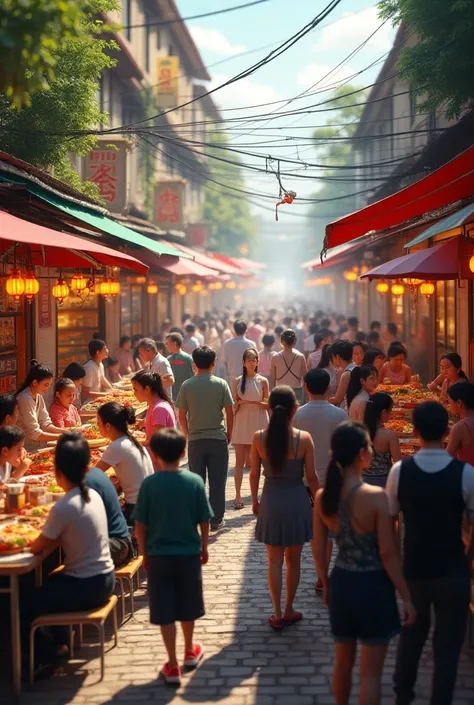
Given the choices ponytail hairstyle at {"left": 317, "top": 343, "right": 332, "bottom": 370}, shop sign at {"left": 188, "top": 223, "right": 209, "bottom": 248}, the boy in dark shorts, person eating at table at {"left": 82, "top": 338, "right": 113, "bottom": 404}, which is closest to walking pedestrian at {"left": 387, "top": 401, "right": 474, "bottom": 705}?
the boy in dark shorts

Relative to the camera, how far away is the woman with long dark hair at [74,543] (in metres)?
5.57

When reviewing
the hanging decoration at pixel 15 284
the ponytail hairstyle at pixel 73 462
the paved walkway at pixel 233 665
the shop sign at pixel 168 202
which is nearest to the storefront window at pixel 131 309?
the shop sign at pixel 168 202

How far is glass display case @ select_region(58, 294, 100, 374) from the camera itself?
52.5 ft

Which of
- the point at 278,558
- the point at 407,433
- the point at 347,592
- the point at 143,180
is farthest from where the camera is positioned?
the point at 143,180

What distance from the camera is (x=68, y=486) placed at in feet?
18.6

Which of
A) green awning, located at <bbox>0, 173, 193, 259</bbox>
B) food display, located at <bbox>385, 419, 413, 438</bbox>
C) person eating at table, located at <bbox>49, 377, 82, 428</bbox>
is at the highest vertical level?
green awning, located at <bbox>0, 173, 193, 259</bbox>

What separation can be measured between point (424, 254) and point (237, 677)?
236 inches

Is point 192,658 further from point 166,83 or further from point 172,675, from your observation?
point 166,83

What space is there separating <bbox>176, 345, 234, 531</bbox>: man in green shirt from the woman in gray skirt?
252 cm

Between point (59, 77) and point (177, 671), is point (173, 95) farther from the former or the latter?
point (177, 671)

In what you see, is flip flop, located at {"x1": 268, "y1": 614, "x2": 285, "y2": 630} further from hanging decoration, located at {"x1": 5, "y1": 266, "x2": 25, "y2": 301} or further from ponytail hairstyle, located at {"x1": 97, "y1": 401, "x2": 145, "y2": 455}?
hanging decoration, located at {"x1": 5, "y1": 266, "x2": 25, "y2": 301}

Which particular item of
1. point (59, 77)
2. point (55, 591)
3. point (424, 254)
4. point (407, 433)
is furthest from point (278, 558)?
point (59, 77)

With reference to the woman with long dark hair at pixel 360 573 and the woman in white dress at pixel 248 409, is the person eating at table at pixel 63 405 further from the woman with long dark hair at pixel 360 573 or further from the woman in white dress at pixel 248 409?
the woman with long dark hair at pixel 360 573

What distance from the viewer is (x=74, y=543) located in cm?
561
